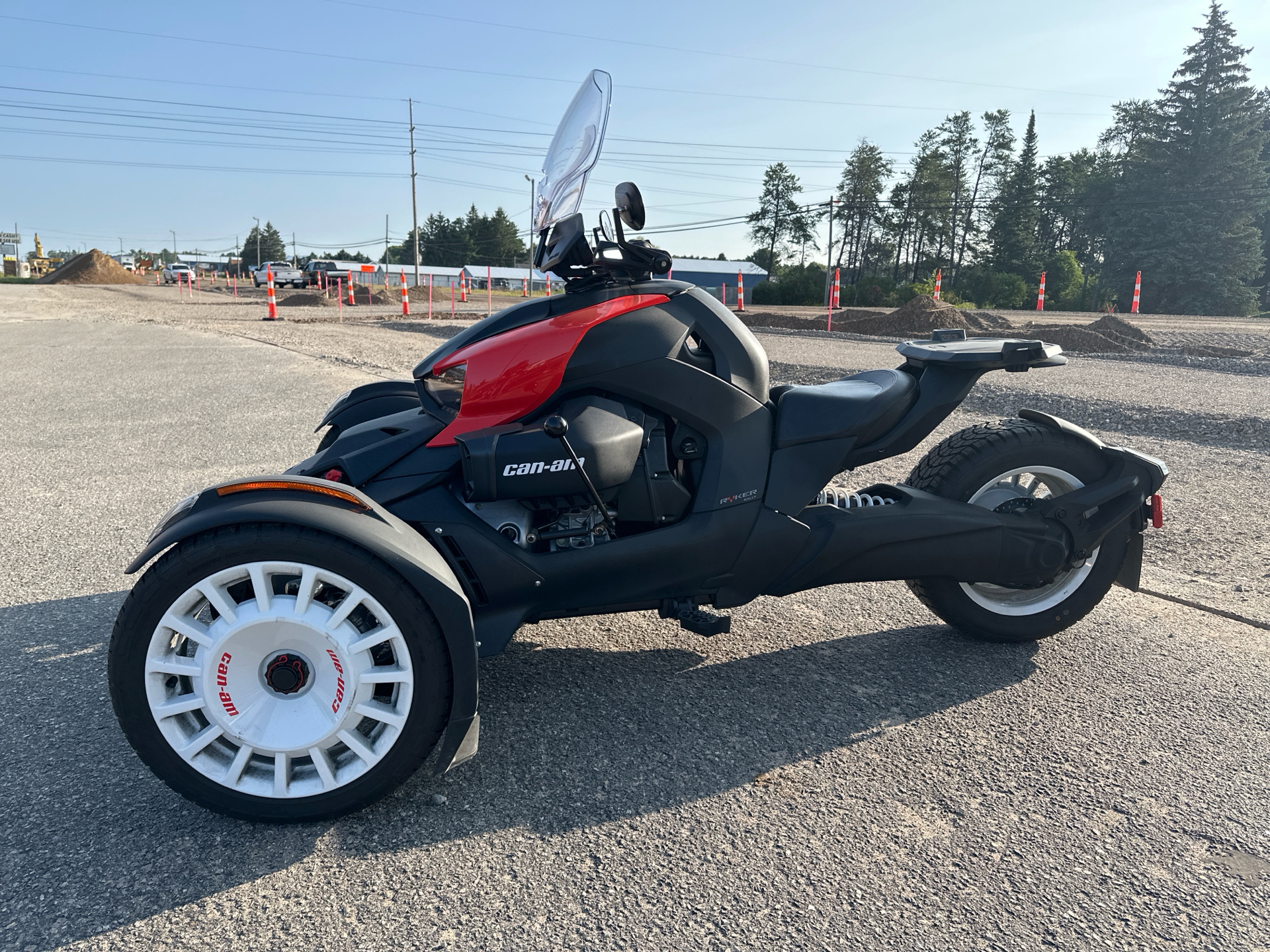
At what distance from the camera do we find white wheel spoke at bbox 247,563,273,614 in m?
2.01

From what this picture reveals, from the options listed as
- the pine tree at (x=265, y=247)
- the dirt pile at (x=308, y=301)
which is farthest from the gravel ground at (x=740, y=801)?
the pine tree at (x=265, y=247)

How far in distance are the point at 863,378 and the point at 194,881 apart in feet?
8.35

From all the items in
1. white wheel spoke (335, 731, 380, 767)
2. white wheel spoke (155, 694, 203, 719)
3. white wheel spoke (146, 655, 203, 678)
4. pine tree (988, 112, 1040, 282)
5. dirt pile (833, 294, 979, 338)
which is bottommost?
white wheel spoke (335, 731, 380, 767)

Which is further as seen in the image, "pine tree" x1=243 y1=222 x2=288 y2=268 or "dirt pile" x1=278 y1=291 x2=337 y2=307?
"pine tree" x1=243 y1=222 x2=288 y2=268

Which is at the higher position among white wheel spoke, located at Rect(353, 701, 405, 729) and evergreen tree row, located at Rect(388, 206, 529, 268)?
evergreen tree row, located at Rect(388, 206, 529, 268)

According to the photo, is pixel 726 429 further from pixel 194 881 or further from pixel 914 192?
pixel 914 192

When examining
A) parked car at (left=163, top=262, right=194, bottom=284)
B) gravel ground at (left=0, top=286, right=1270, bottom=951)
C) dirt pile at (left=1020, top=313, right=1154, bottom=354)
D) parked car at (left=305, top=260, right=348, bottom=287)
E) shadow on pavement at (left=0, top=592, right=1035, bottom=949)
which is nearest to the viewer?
gravel ground at (left=0, top=286, right=1270, bottom=951)

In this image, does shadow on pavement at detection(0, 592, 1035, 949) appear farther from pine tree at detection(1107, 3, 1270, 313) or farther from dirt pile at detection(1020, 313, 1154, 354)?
pine tree at detection(1107, 3, 1270, 313)

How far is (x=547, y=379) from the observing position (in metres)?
2.42

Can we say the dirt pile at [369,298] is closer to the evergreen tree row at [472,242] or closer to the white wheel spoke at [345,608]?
the white wheel spoke at [345,608]

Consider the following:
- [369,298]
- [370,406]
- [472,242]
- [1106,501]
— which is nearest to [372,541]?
[370,406]

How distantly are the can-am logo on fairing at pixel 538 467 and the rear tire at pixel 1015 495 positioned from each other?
140 cm

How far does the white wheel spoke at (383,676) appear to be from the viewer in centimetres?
203

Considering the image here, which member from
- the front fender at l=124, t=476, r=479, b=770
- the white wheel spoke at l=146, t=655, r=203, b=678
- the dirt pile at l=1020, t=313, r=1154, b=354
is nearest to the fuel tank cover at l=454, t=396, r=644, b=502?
the front fender at l=124, t=476, r=479, b=770
